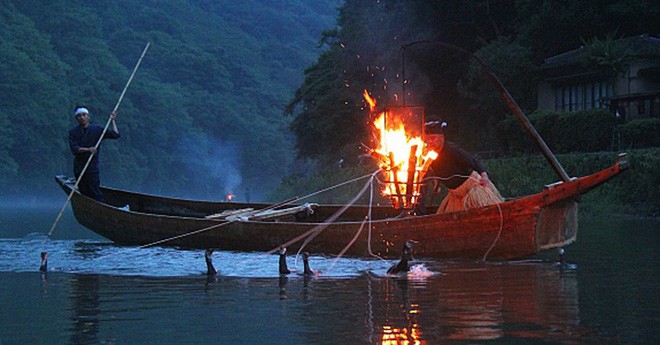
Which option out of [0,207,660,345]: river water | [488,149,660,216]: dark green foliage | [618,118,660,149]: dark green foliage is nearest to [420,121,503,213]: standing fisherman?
[0,207,660,345]: river water

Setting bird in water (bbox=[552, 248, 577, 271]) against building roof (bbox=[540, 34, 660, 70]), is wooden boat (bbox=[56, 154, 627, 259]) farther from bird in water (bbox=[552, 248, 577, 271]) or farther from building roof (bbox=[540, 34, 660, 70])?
building roof (bbox=[540, 34, 660, 70])

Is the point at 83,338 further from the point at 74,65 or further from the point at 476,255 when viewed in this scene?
the point at 74,65

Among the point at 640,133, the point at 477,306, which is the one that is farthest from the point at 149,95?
the point at 477,306

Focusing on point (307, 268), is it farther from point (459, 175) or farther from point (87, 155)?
point (87, 155)

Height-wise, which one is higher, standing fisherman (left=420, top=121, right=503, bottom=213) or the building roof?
the building roof

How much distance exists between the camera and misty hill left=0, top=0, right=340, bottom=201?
8362cm

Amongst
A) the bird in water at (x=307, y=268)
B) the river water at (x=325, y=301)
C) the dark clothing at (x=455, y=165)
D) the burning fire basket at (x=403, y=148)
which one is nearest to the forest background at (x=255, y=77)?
the burning fire basket at (x=403, y=148)

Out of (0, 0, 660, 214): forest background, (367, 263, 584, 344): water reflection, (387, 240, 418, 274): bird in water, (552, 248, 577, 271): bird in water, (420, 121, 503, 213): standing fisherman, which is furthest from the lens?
(0, 0, 660, 214): forest background

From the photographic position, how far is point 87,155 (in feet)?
73.3

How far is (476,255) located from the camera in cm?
1697

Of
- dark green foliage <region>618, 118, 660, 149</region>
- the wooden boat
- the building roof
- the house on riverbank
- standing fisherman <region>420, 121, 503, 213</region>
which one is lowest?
the wooden boat

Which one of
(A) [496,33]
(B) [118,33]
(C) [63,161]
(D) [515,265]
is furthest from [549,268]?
(B) [118,33]

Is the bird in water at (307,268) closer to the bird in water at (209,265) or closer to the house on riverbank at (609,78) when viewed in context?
the bird in water at (209,265)

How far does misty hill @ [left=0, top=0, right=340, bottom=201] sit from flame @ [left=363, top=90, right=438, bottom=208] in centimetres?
6656
